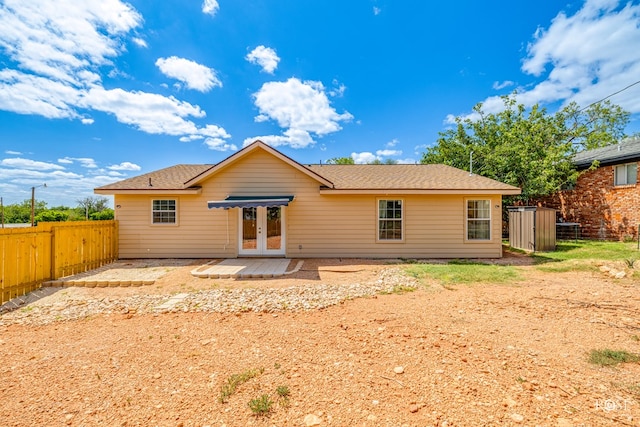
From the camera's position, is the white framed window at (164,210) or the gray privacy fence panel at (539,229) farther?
the gray privacy fence panel at (539,229)

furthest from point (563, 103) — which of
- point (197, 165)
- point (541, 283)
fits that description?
point (197, 165)

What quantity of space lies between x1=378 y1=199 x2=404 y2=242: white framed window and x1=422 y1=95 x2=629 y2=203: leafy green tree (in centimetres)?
766

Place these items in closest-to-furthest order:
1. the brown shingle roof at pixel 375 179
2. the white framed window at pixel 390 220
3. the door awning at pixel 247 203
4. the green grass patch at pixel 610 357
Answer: the green grass patch at pixel 610 357 → the door awning at pixel 247 203 → the brown shingle roof at pixel 375 179 → the white framed window at pixel 390 220

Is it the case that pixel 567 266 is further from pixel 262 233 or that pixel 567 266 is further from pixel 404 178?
pixel 262 233

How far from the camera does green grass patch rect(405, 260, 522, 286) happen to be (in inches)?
327

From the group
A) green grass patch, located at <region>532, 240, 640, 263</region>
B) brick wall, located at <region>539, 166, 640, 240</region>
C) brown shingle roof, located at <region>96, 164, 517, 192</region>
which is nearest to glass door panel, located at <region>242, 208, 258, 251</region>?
brown shingle roof, located at <region>96, 164, 517, 192</region>

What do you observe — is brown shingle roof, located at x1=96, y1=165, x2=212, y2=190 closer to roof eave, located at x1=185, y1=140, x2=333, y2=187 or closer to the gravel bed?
roof eave, located at x1=185, y1=140, x2=333, y2=187

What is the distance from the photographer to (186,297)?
693cm

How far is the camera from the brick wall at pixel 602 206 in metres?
15.9

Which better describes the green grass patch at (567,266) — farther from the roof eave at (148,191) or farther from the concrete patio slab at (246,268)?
the roof eave at (148,191)

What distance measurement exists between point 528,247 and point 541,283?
787cm

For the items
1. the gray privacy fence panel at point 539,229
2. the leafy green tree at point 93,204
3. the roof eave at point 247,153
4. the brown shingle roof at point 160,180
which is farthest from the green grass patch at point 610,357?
the leafy green tree at point 93,204

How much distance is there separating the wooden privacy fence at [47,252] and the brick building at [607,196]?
27391 mm

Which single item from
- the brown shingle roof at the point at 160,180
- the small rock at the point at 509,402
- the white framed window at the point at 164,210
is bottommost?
the small rock at the point at 509,402
